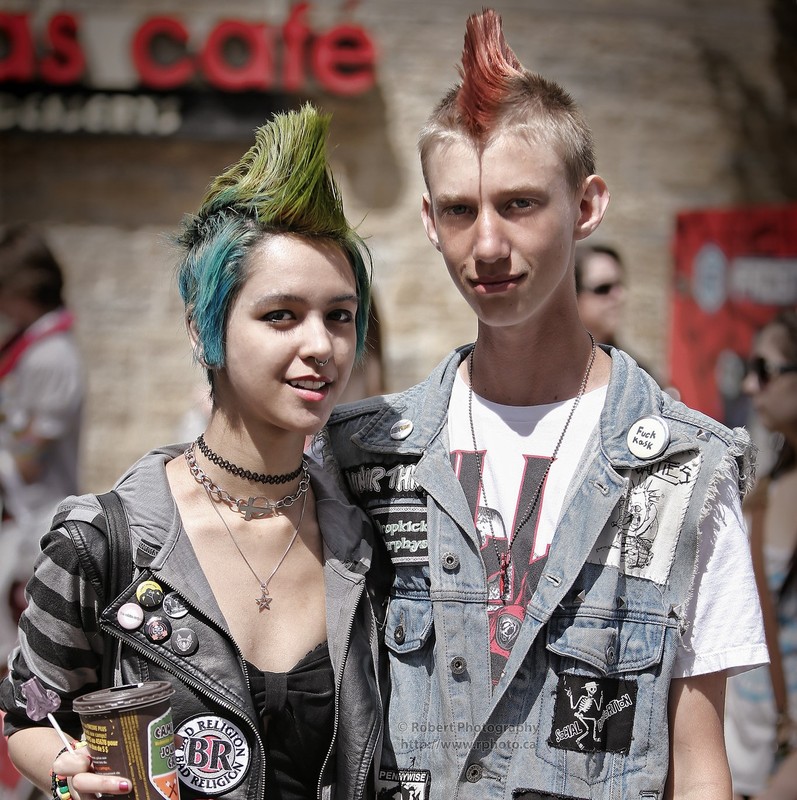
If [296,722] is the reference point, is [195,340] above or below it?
above

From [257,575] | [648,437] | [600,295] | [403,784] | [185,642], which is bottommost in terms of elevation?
[403,784]

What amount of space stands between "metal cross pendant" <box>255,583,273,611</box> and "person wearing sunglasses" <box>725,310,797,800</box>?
261cm

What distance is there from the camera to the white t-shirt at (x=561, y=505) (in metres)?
2.24

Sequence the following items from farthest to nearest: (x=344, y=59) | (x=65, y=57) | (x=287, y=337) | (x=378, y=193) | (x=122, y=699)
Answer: (x=378, y=193) < (x=344, y=59) < (x=65, y=57) < (x=287, y=337) < (x=122, y=699)

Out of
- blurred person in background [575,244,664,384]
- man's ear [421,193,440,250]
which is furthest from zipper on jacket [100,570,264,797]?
blurred person in background [575,244,664,384]

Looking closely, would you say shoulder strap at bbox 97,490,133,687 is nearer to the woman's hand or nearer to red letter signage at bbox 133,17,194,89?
the woman's hand

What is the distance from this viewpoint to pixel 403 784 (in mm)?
2320

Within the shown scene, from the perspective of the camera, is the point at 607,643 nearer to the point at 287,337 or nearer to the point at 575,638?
the point at 575,638

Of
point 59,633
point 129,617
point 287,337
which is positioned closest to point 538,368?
point 287,337

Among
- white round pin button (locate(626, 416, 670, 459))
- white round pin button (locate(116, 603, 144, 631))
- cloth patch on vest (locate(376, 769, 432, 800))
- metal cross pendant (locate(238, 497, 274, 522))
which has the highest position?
white round pin button (locate(626, 416, 670, 459))

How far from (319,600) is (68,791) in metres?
0.64

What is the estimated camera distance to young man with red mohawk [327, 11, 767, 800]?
2.24 m

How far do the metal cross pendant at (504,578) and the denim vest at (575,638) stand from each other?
1.5 inches

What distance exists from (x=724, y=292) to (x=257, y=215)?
6.73 m
